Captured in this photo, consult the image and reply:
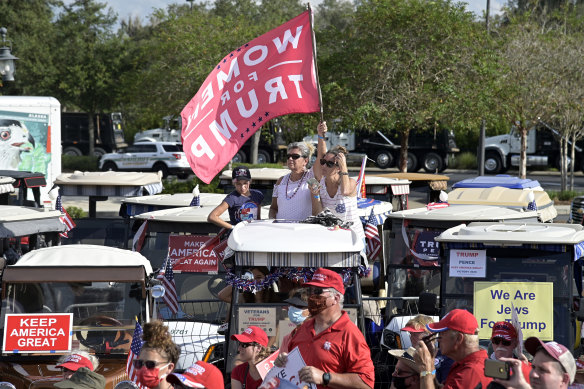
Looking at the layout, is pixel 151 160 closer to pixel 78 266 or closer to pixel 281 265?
pixel 78 266

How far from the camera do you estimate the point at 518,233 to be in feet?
25.5

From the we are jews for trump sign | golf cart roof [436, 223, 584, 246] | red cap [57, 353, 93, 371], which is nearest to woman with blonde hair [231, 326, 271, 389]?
red cap [57, 353, 93, 371]

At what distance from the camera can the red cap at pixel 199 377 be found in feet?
16.0

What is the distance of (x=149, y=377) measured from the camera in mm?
5324

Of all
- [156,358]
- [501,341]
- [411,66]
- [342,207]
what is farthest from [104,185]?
[411,66]

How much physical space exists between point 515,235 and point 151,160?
34975 millimetres

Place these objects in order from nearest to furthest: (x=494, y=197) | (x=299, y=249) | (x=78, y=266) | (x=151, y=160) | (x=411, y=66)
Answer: (x=299, y=249), (x=78, y=266), (x=494, y=197), (x=411, y=66), (x=151, y=160)

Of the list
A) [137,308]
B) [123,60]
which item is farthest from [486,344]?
[123,60]

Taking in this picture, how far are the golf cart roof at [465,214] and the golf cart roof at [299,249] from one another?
11.4 ft

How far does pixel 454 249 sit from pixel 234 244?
6.25 feet

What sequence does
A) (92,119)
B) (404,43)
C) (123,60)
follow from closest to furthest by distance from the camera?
(404,43) → (123,60) → (92,119)

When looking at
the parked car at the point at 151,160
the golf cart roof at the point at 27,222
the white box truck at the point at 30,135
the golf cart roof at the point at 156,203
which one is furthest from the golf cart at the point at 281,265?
the parked car at the point at 151,160

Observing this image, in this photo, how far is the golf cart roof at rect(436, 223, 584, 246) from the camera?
753 centimetres

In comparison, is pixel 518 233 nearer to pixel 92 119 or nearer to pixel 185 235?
pixel 185 235
